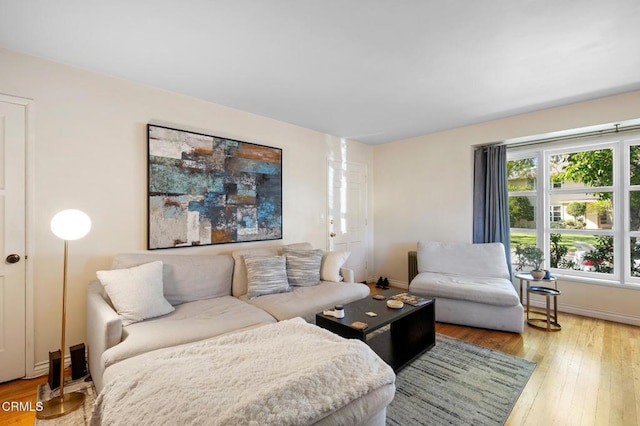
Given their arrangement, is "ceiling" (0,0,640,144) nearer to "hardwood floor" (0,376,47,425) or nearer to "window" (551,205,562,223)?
"window" (551,205,562,223)

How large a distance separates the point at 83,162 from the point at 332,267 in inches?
102

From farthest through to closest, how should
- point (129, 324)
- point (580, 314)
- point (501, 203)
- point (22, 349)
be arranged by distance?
point (501, 203) → point (580, 314) → point (22, 349) → point (129, 324)

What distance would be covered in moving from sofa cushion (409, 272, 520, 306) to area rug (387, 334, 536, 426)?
0.57 metres

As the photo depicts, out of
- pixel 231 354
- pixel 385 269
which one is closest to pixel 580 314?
pixel 385 269

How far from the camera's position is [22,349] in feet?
7.24

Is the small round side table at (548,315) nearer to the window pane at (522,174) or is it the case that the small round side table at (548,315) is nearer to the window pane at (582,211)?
the window pane at (582,211)

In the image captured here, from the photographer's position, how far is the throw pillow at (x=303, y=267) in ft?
10.4

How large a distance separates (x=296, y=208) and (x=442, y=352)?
7.97ft

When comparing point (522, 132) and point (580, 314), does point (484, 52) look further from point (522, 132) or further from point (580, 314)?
point (580, 314)

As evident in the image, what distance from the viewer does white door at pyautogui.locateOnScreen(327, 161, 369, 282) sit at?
4598 mm

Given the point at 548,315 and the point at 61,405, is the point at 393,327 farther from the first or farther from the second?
the point at 61,405

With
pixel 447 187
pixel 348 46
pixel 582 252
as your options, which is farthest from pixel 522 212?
pixel 348 46

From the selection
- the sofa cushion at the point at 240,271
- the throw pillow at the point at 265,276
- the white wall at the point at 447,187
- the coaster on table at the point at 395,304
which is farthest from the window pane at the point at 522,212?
the sofa cushion at the point at 240,271

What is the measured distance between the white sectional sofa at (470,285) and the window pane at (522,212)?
2.23 feet
